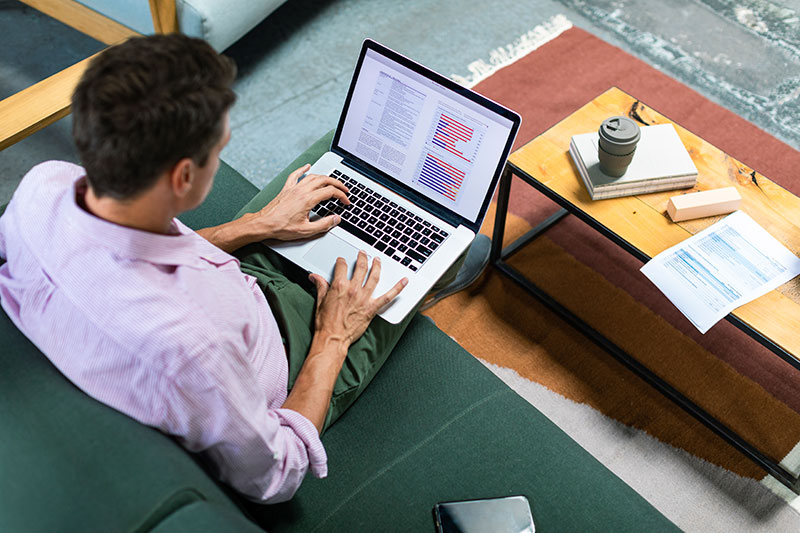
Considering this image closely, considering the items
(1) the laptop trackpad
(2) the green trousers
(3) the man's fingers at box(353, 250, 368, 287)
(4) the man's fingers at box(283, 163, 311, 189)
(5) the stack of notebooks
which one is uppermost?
(5) the stack of notebooks

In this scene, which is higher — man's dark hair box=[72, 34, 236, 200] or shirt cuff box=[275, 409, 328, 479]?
man's dark hair box=[72, 34, 236, 200]

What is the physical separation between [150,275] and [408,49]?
2.08 meters

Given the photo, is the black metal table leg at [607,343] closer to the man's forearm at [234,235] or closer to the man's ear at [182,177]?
the man's forearm at [234,235]

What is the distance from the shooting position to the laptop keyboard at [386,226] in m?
1.60

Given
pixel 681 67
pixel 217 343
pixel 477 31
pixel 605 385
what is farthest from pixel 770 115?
pixel 217 343

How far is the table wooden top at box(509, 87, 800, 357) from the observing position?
1594mm

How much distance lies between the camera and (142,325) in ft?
3.12

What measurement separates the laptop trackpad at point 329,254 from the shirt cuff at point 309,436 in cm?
40

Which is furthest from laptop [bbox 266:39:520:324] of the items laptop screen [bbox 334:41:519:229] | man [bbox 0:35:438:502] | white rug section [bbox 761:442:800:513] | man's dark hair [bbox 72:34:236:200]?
white rug section [bbox 761:442:800:513]

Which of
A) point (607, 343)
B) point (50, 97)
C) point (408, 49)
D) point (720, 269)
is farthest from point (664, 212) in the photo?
point (50, 97)

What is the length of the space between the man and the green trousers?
0.21m

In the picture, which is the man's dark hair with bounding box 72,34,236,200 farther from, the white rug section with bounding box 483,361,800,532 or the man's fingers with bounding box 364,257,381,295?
the white rug section with bounding box 483,361,800,532

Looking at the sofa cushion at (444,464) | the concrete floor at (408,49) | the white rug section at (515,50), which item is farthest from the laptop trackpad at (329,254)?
the white rug section at (515,50)

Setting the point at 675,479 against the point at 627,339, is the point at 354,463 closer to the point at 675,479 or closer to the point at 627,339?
the point at 675,479
